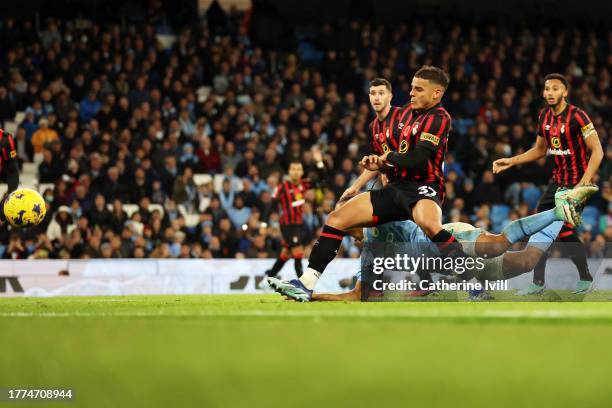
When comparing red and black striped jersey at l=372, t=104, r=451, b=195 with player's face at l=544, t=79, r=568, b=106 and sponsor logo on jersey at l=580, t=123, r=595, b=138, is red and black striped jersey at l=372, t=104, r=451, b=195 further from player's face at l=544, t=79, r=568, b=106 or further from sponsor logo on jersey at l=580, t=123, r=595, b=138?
sponsor logo on jersey at l=580, t=123, r=595, b=138

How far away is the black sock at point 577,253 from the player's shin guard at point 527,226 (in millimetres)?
1316

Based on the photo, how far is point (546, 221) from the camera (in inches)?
332

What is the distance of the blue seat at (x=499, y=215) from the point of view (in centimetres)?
1786

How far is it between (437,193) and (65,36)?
43.7ft

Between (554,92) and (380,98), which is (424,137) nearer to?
(380,98)

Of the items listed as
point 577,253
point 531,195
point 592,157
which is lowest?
point 577,253

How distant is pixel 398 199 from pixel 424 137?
0.54 m

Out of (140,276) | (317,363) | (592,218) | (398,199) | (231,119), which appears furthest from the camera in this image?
(231,119)

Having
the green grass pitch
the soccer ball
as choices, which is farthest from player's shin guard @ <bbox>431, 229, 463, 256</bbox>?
the soccer ball

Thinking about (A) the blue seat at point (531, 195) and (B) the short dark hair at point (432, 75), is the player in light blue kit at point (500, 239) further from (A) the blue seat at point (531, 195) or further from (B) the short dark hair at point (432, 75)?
(A) the blue seat at point (531, 195)

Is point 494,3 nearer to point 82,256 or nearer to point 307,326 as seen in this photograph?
point 82,256

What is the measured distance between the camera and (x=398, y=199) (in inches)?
322

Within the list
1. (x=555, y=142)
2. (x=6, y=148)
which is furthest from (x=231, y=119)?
(x=555, y=142)

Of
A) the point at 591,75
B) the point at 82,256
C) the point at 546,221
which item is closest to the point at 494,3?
the point at 591,75
